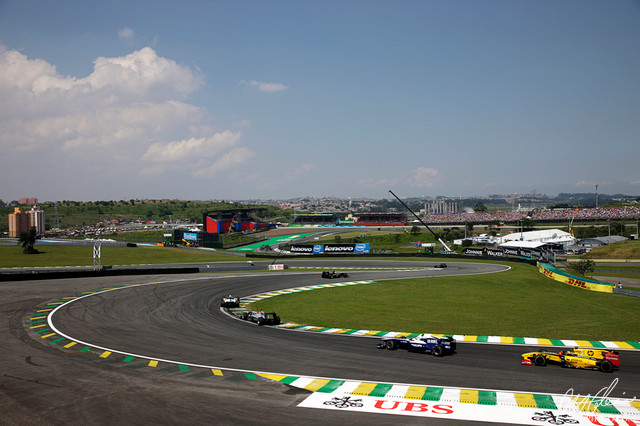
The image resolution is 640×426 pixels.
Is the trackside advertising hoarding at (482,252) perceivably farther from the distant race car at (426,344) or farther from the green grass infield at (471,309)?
the distant race car at (426,344)

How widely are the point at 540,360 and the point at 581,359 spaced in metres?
1.52

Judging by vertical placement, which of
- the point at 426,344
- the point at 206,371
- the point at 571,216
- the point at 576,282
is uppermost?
the point at 571,216

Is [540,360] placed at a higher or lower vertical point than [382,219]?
lower

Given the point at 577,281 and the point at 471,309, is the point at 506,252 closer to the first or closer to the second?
the point at 577,281

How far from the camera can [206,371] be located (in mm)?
17609

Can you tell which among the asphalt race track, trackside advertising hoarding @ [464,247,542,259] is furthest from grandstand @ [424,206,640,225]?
the asphalt race track

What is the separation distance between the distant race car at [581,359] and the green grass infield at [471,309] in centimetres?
596

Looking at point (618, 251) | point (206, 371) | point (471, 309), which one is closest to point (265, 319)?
point (206, 371)

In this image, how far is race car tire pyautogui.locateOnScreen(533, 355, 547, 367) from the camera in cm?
1780

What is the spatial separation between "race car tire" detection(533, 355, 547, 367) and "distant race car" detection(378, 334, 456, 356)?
11.5ft

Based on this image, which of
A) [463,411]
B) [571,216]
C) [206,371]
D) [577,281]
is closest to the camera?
[463,411]

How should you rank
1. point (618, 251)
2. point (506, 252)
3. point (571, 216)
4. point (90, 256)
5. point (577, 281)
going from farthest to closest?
point (571, 216), point (506, 252), point (618, 251), point (90, 256), point (577, 281)

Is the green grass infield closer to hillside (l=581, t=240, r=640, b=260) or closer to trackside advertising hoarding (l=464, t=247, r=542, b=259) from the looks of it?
trackside advertising hoarding (l=464, t=247, r=542, b=259)

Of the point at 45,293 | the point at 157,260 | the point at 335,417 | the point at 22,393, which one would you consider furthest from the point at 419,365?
the point at 157,260
